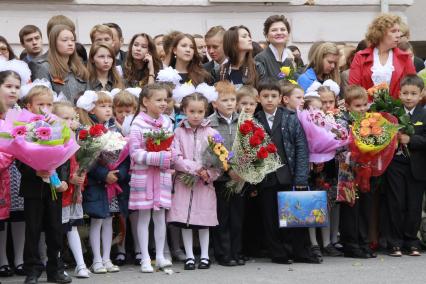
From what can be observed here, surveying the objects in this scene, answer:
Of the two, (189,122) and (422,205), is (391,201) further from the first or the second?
(189,122)

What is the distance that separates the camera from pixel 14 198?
9.41 meters

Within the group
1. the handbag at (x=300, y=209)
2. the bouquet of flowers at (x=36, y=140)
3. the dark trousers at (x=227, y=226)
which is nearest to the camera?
the bouquet of flowers at (x=36, y=140)

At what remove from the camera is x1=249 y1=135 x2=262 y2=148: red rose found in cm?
977

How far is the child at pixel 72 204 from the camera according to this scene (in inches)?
368

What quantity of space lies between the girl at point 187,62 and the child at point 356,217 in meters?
1.51

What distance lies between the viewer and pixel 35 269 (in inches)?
353

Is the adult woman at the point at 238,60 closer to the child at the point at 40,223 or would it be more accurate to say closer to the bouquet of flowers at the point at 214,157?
the bouquet of flowers at the point at 214,157

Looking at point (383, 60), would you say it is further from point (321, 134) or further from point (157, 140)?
point (157, 140)

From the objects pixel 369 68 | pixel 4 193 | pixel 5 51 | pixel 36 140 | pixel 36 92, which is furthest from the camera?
pixel 369 68

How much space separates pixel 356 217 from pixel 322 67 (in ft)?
5.58

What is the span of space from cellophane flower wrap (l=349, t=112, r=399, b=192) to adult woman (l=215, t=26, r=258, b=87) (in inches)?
49.2

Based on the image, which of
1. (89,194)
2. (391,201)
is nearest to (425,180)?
→ (391,201)

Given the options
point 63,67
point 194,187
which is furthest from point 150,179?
A: point 63,67

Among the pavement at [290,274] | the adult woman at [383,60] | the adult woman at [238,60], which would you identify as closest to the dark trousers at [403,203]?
the pavement at [290,274]
